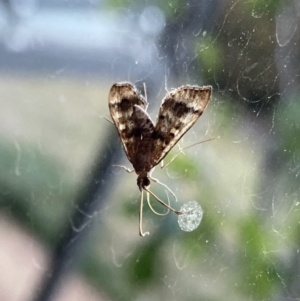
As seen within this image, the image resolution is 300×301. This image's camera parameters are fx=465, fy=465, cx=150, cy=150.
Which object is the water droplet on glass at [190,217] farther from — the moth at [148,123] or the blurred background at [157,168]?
the moth at [148,123]

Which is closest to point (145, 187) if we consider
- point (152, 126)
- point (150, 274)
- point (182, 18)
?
point (152, 126)

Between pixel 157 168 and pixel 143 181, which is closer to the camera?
pixel 143 181

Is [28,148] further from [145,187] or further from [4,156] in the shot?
[145,187]

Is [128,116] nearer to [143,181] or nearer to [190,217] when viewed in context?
[143,181]

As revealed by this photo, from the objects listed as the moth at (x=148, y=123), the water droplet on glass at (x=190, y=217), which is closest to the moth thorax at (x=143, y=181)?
the moth at (x=148, y=123)

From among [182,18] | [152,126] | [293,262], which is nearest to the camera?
[152,126]

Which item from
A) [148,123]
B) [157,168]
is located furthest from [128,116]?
[157,168]

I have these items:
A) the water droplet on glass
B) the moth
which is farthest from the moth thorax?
the water droplet on glass
